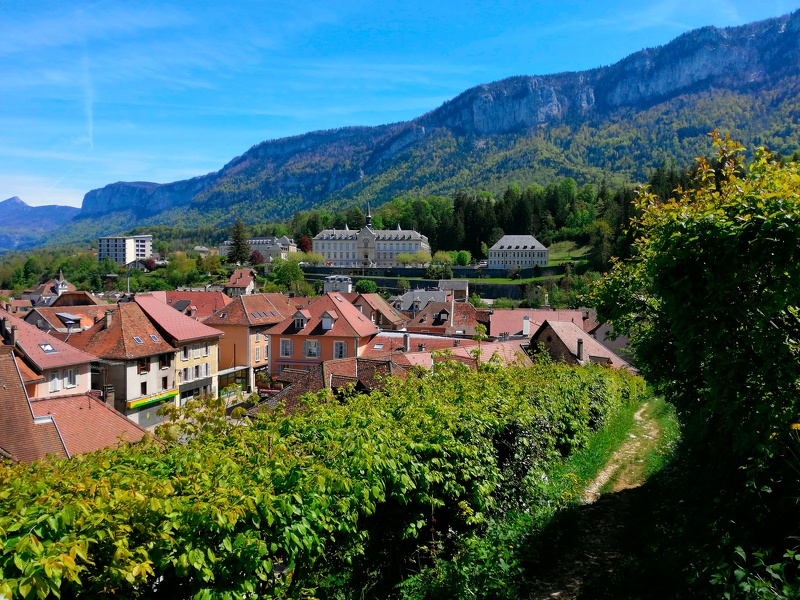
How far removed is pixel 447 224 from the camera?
14525 centimetres

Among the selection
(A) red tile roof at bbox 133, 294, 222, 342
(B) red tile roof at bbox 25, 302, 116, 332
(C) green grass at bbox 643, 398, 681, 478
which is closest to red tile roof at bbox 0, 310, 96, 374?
(A) red tile roof at bbox 133, 294, 222, 342

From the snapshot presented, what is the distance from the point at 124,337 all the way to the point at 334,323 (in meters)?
12.4

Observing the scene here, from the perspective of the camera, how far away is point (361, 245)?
522 ft

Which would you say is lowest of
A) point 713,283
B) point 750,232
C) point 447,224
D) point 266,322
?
point 266,322

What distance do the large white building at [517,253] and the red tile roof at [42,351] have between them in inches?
4049

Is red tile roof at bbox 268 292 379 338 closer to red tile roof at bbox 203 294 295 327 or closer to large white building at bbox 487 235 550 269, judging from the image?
red tile roof at bbox 203 294 295 327

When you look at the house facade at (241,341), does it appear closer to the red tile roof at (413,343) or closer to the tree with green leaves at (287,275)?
the red tile roof at (413,343)

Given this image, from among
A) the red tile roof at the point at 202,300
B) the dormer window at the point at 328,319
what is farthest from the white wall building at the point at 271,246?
the dormer window at the point at 328,319

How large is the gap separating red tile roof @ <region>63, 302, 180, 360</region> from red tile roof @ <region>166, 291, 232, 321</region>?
79.1ft

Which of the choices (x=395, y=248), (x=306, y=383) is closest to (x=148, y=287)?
(x=395, y=248)

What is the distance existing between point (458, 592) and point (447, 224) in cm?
14174

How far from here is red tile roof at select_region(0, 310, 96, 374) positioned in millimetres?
24438

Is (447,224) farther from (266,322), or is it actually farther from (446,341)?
(446,341)

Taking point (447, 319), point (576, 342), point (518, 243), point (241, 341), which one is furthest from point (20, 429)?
point (518, 243)
